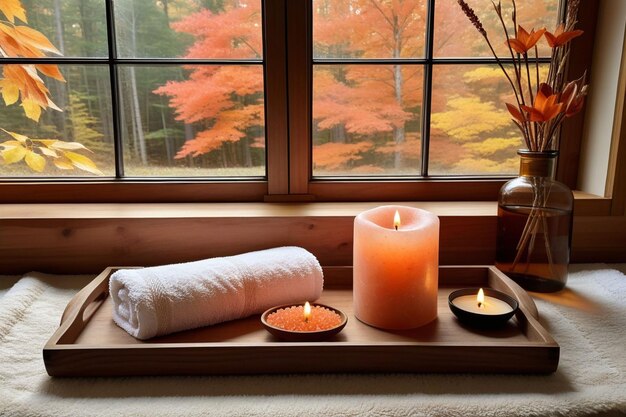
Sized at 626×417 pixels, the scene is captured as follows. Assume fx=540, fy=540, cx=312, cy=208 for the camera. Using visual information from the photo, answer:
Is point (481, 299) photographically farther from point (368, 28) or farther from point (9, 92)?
point (9, 92)

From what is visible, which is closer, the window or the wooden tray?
the wooden tray

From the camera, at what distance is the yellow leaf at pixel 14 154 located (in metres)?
1.12

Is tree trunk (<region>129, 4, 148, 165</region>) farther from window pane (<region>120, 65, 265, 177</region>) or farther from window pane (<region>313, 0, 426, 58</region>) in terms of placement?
window pane (<region>313, 0, 426, 58</region>)

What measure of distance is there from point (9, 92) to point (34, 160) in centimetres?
14

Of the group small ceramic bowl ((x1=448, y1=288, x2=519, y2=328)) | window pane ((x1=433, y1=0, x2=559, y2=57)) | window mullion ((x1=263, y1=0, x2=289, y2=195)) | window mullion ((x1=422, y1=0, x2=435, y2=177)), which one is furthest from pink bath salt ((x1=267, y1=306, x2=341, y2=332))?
window pane ((x1=433, y1=0, x2=559, y2=57))

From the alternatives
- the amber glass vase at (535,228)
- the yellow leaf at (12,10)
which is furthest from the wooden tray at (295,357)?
the yellow leaf at (12,10)

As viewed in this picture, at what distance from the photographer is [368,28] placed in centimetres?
109

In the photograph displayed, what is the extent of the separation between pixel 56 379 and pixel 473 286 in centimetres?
66

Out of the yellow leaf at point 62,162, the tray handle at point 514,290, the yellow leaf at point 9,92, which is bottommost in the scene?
the tray handle at point 514,290

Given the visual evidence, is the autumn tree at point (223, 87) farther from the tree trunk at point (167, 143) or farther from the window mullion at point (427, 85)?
the window mullion at point (427, 85)

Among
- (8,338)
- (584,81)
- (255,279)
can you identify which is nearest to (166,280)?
(255,279)

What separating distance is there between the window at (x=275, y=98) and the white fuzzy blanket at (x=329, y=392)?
48cm

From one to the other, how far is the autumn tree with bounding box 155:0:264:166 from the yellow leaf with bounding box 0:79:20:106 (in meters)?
0.28

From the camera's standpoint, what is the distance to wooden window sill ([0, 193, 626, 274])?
3.26 feet
